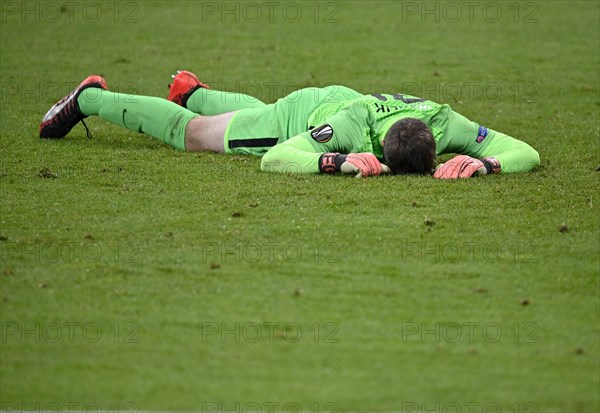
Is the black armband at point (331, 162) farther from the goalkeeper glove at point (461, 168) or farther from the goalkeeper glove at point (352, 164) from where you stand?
the goalkeeper glove at point (461, 168)

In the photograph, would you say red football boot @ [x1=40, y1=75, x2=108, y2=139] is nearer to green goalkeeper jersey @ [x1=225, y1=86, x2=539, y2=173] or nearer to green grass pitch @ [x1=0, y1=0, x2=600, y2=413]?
green grass pitch @ [x1=0, y1=0, x2=600, y2=413]

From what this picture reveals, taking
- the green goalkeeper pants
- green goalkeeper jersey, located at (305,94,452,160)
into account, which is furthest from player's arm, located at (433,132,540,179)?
the green goalkeeper pants

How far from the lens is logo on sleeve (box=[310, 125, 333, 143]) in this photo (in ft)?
31.1

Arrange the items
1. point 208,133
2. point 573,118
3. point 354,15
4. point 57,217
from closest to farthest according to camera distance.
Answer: point 57,217 → point 208,133 → point 573,118 → point 354,15

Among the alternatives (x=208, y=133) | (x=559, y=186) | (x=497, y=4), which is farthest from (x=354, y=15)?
(x=559, y=186)

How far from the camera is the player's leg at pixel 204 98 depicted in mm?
11219

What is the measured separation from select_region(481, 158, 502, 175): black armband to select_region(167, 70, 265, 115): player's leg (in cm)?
286

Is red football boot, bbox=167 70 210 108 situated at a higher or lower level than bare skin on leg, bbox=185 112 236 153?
higher

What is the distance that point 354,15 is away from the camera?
2030 cm

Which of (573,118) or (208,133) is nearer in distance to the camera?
(208,133)

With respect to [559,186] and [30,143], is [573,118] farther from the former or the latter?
[30,143]

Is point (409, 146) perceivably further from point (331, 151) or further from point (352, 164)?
point (331, 151)

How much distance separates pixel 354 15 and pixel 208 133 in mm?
10321

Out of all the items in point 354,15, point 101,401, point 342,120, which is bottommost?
point 101,401
